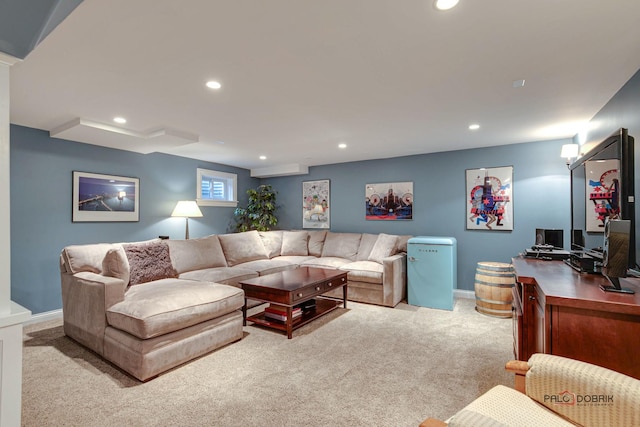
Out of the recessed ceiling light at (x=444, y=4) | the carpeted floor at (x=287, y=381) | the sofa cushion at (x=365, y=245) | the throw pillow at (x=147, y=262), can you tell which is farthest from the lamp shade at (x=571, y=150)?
the throw pillow at (x=147, y=262)

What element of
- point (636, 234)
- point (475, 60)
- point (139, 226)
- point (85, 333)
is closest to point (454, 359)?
point (636, 234)

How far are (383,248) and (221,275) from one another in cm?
241

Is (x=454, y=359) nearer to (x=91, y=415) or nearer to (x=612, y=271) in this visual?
(x=612, y=271)

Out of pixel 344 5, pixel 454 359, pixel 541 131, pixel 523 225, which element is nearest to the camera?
pixel 344 5

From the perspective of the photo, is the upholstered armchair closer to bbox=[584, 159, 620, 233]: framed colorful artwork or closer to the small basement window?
bbox=[584, 159, 620, 233]: framed colorful artwork

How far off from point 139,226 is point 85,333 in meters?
2.06

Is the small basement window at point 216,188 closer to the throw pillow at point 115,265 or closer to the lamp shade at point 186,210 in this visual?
the lamp shade at point 186,210

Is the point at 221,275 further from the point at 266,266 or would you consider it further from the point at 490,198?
the point at 490,198

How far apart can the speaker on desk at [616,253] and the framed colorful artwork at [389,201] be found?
3.44 meters

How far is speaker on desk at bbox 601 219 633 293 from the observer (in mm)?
1500

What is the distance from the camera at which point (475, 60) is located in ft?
6.43

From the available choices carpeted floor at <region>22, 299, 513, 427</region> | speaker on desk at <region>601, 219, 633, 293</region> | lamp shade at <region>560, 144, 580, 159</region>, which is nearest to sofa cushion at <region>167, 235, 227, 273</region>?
carpeted floor at <region>22, 299, 513, 427</region>

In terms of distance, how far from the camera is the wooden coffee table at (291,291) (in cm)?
305

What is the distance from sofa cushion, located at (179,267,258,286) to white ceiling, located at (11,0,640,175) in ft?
5.64
